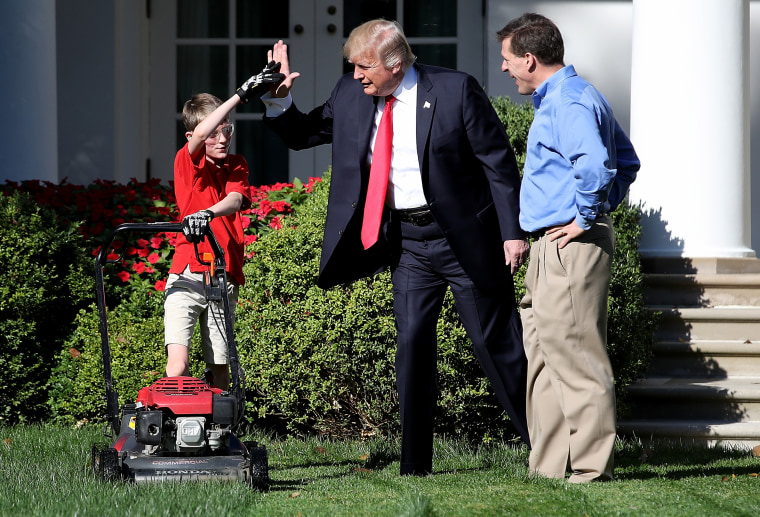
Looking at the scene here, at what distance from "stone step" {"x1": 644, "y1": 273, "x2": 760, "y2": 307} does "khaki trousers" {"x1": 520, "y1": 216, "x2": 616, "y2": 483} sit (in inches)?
126

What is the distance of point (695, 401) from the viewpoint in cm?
631

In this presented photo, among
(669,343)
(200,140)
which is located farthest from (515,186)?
(669,343)

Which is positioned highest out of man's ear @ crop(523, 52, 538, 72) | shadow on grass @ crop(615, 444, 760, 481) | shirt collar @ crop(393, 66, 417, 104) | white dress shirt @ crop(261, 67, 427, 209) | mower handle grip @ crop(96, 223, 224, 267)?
man's ear @ crop(523, 52, 538, 72)

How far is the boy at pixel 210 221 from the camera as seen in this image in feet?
14.9

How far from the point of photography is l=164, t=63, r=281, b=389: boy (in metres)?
4.54

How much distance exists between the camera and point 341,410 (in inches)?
230

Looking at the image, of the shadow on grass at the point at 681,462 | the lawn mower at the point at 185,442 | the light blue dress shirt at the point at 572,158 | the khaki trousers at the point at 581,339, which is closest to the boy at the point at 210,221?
the lawn mower at the point at 185,442

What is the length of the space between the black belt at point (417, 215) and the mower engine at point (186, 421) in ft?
3.73

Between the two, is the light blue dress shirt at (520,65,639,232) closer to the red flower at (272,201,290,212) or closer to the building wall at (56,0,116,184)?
the red flower at (272,201,290,212)

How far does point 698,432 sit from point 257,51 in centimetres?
598

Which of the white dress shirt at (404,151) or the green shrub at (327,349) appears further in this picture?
the green shrub at (327,349)

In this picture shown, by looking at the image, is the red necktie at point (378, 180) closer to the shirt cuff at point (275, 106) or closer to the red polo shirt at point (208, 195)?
the shirt cuff at point (275, 106)

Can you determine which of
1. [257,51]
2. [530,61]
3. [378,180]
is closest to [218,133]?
[378,180]

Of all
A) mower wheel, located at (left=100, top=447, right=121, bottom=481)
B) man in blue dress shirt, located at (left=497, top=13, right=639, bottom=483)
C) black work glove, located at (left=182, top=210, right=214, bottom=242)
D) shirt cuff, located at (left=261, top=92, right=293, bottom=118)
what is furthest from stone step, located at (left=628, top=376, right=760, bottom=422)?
mower wheel, located at (left=100, top=447, right=121, bottom=481)
